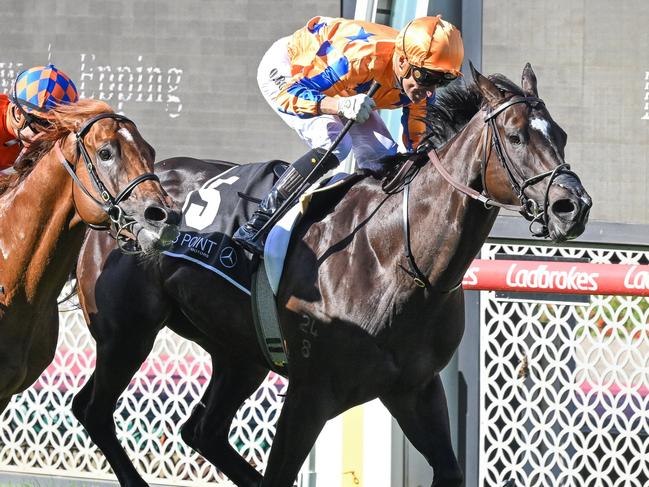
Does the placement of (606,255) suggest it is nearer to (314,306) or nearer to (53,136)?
(314,306)

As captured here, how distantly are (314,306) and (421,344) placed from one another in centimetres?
40

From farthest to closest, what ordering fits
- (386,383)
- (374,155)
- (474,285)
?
1. (474,285)
2. (374,155)
3. (386,383)

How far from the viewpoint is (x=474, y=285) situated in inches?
184

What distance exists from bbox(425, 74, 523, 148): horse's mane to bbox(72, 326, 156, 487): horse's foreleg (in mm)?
1460

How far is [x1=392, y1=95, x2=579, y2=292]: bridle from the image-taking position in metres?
3.47

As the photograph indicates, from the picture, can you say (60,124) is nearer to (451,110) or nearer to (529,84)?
(451,110)

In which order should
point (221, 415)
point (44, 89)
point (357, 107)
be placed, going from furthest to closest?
point (221, 415), point (44, 89), point (357, 107)

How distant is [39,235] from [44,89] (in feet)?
1.91

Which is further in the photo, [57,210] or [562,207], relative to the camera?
[57,210]

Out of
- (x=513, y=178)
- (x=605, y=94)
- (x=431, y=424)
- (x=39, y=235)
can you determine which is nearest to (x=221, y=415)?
(x=431, y=424)

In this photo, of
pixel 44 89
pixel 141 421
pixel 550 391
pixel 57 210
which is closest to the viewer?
pixel 57 210

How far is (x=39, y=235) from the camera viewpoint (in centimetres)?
382

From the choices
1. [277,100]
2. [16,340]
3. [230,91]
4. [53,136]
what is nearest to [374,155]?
[277,100]

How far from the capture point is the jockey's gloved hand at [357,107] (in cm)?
391
